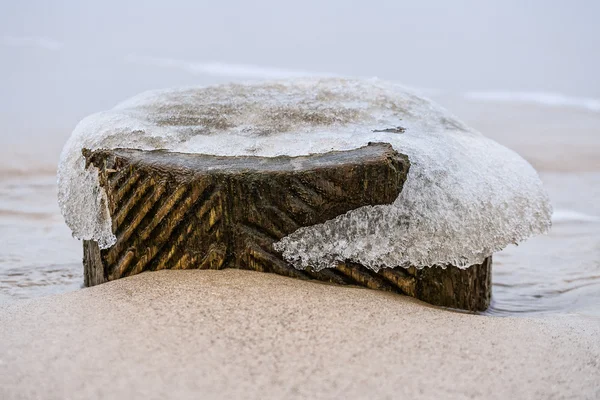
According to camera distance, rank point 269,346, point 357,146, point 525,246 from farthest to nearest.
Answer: point 525,246 → point 357,146 → point 269,346

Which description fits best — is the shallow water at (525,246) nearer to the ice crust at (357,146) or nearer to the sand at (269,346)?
the ice crust at (357,146)

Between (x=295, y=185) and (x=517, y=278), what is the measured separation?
144 cm

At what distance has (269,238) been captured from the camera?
1619 millimetres

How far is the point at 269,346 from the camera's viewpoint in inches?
49.7

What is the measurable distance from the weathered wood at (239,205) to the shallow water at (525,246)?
62 cm

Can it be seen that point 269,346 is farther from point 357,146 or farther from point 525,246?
point 525,246

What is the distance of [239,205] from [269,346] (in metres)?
0.43

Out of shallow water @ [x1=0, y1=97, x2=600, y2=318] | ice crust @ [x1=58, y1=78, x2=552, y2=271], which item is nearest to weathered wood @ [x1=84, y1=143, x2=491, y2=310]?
ice crust @ [x1=58, y1=78, x2=552, y2=271]

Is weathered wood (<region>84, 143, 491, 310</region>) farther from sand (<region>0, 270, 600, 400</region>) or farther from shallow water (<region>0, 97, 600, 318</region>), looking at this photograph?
shallow water (<region>0, 97, 600, 318</region>)

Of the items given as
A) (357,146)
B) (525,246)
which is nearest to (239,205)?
(357,146)

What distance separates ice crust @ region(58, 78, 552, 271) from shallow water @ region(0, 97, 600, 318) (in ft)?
1.33

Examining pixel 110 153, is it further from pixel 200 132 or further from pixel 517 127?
pixel 517 127

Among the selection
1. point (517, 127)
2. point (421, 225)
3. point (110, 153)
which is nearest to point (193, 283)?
point (110, 153)

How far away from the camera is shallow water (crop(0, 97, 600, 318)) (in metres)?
2.30
